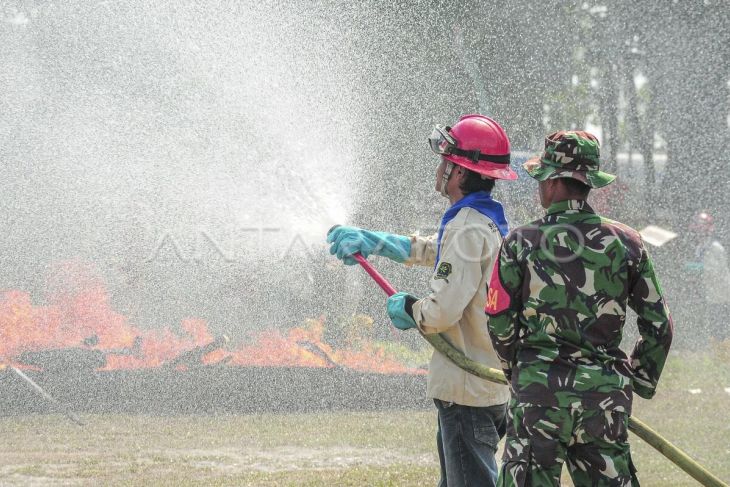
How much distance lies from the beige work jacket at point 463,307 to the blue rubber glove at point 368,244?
0.63 metres

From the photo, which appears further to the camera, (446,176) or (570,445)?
(446,176)

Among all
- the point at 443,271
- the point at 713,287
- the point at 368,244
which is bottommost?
the point at 443,271

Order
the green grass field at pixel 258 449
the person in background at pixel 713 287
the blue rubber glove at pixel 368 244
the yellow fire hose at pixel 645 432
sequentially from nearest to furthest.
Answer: the yellow fire hose at pixel 645 432, the blue rubber glove at pixel 368 244, the green grass field at pixel 258 449, the person in background at pixel 713 287

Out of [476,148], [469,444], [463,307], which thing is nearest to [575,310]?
[463,307]

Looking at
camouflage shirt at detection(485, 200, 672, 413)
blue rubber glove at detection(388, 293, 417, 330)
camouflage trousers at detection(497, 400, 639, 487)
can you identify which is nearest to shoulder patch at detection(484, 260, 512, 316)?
camouflage shirt at detection(485, 200, 672, 413)

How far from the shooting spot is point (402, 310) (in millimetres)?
3508

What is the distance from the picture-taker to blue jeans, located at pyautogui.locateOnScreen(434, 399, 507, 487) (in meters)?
3.37

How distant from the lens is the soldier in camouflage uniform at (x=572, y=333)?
2789 mm

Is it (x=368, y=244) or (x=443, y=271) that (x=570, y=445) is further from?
(x=368, y=244)

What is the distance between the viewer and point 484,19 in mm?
13047

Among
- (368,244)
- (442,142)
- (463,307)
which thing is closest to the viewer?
(463,307)

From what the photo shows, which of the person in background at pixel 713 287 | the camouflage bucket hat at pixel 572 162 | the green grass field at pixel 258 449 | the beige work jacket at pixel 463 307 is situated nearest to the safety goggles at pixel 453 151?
the beige work jacket at pixel 463 307

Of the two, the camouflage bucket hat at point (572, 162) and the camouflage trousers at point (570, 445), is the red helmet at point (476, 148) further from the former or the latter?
the camouflage trousers at point (570, 445)

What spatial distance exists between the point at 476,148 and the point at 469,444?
1.14 m
